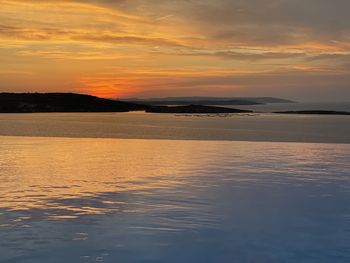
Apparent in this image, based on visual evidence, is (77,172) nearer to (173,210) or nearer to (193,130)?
(173,210)

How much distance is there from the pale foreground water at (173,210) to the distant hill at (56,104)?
95.8 m

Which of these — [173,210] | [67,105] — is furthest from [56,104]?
[173,210]

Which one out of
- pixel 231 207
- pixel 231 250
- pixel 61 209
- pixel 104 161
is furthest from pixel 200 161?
pixel 231 250

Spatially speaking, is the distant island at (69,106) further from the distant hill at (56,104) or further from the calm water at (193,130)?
the calm water at (193,130)

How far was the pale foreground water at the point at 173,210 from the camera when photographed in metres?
7.20

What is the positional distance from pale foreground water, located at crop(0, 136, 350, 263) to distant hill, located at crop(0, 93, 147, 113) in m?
95.8

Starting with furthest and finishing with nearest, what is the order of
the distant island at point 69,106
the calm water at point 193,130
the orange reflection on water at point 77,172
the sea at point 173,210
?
the distant island at point 69,106
the calm water at point 193,130
the orange reflection on water at point 77,172
the sea at point 173,210

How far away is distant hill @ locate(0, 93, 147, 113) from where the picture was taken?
10906 centimetres

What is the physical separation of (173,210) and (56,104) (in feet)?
363

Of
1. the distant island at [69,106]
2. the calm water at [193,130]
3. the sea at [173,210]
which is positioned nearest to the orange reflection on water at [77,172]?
the sea at [173,210]

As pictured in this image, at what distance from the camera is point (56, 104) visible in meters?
116

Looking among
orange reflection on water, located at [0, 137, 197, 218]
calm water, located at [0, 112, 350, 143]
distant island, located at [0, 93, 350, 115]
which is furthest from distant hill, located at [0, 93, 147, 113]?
orange reflection on water, located at [0, 137, 197, 218]

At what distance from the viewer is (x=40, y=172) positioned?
14195mm

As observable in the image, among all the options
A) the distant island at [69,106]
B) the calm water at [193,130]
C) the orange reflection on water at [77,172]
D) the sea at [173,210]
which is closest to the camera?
the sea at [173,210]
